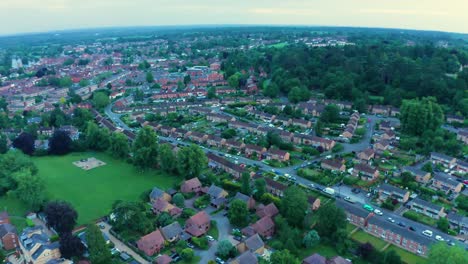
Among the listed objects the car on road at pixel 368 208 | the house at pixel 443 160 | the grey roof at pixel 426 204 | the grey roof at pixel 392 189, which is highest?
the house at pixel 443 160

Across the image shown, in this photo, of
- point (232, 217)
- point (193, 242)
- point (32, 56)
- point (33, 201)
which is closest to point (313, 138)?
point (232, 217)

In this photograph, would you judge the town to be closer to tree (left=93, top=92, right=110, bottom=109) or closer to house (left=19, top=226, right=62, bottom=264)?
house (left=19, top=226, right=62, bottom=264)

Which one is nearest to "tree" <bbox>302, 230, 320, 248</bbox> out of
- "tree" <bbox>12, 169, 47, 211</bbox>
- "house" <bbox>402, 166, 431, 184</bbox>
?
"house" <bbox>402, 166, 431, 184</bbox>

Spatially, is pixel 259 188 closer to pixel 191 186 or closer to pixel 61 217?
pixel 191 186

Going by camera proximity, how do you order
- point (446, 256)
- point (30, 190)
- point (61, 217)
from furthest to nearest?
point (30, 190)
point (61, 217)
point (446, 256)

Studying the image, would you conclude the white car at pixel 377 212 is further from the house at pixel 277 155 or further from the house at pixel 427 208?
the house at pixel 277 155

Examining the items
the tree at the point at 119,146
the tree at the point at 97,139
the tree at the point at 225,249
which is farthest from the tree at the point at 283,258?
the tree at the point at 97,139

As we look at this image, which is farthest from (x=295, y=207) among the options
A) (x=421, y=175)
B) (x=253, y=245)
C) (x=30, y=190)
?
(x=30, y=190)
